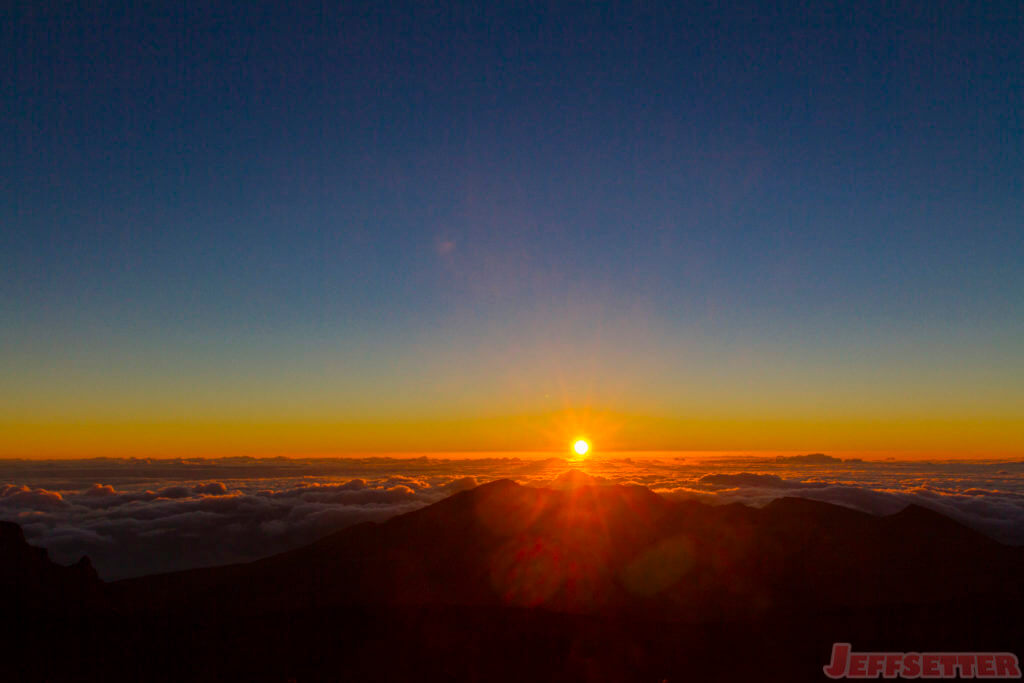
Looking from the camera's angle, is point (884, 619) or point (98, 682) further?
point (884, 619)

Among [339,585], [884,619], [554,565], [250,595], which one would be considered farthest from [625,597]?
[250,595]

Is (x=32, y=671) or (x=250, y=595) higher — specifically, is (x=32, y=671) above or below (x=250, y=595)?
above

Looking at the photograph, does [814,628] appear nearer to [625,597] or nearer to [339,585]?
[625,597]

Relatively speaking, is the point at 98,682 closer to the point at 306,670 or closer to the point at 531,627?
the point at 306,670

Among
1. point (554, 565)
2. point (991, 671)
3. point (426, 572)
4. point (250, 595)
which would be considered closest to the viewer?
point (991, 671)

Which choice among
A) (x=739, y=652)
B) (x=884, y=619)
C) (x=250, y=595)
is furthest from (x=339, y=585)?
(x=884, y=619)

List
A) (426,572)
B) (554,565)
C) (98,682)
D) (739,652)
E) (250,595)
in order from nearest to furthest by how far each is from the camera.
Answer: (98,682)
(739,652)
(250,595)
(426,572)
(554,565)
